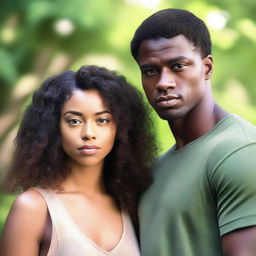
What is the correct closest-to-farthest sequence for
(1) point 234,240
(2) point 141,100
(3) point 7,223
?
(1) point 234,240 → (3) point 7,223 → (2) point 141,100

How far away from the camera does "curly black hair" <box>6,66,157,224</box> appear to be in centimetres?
311

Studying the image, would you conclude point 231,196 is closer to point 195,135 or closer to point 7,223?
point 195,135

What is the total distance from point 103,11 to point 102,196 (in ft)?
10.0

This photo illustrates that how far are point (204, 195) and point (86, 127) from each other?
0.61 m

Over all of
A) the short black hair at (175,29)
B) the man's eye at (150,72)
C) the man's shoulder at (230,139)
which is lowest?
the man's shoulder at (230,139)

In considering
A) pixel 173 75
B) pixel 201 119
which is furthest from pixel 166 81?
pixel 201 119

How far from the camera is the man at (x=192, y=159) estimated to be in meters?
2.61

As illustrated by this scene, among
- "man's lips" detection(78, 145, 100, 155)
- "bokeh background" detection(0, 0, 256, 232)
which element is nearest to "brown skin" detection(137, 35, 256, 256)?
"man's lips" detection(78, 145, 100, 155)

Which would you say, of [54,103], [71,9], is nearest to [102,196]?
[54,103]

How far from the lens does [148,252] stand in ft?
9.77

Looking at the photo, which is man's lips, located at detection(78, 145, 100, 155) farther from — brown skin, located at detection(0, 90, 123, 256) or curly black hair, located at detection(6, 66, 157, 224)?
curly black hair, located at detection(6, 66, 157, 224)

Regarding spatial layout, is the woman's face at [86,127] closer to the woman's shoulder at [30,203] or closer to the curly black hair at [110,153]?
the curly black hair at [110,153]

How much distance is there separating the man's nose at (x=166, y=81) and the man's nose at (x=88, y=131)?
0.35 m

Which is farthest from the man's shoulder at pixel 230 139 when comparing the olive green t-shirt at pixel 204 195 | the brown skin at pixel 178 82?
the brown skin at pixel 178 82
